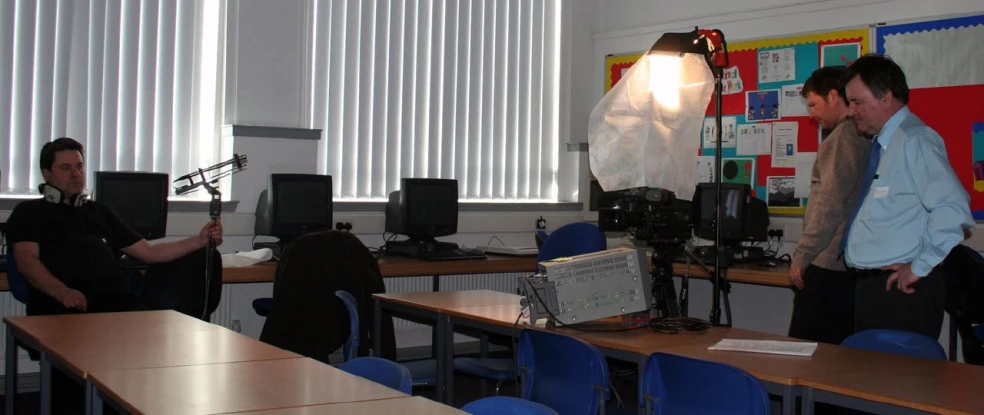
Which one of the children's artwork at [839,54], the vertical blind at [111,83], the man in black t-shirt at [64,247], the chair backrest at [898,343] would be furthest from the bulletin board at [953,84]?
the vertical blind at [111,83]

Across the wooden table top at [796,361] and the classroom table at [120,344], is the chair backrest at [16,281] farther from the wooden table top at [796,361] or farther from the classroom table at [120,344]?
the wooden table top at [796,361]

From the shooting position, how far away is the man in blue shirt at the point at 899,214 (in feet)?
9.61

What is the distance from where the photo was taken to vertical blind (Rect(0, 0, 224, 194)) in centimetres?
491

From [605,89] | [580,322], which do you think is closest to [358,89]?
[605,89]

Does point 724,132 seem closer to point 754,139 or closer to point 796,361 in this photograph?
point 754,139

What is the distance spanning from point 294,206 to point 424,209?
32.3 inches

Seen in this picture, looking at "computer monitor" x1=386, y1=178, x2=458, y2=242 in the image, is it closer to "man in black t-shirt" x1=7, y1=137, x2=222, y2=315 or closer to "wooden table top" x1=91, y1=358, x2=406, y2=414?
"man in black t-shirt" x1=7, y1=137, x2=222, y2=315

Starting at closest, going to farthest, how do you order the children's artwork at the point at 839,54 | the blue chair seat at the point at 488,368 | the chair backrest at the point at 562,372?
the chair backrest at the point at 562,372 → the blue chair seat at the point at 488,368 → the children's artwork at the point at 839,54

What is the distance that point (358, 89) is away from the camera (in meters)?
6.11

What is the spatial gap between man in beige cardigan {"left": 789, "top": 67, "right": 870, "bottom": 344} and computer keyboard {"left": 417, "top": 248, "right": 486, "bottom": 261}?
2.29m

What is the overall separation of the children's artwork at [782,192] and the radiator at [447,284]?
5.51 feet

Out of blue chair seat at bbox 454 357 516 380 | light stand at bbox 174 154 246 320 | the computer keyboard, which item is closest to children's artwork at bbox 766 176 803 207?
the computer keyboard

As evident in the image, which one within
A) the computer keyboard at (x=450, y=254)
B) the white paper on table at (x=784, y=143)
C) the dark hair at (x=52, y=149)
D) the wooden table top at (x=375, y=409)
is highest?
the white paper on table at (x=784, y=143)

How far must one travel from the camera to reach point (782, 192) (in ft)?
19.3
